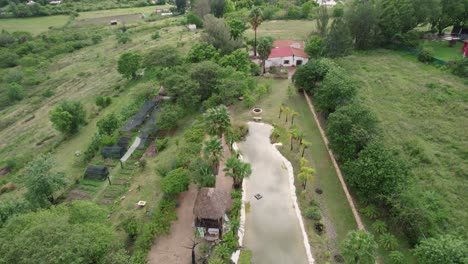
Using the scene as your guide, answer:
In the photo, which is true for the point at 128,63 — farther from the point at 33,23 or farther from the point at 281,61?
the point at 33,23

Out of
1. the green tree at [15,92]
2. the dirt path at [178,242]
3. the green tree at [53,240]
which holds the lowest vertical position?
the dirt path at [178,242]

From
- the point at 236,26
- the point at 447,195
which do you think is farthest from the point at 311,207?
the point at 236,26

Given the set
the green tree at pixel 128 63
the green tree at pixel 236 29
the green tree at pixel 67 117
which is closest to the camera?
the green tree at pixel 67 117

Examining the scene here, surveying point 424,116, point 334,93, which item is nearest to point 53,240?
point 334,93

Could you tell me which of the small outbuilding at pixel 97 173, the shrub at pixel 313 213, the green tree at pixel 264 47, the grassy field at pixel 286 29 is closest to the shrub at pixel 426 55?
the grassy field at pixel 286 29

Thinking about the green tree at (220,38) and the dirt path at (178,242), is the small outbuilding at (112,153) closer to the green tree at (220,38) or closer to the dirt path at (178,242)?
the dirt path at (178,242)

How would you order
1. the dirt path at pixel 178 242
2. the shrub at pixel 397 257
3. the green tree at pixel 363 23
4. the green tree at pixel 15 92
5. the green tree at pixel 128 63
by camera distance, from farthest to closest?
the green tree at pixel 15 92, the green tree at pixel 363 23, the green tree at pixel 128 63, the dirt path at pixel 178 242, the shrub at pixel 397 257
